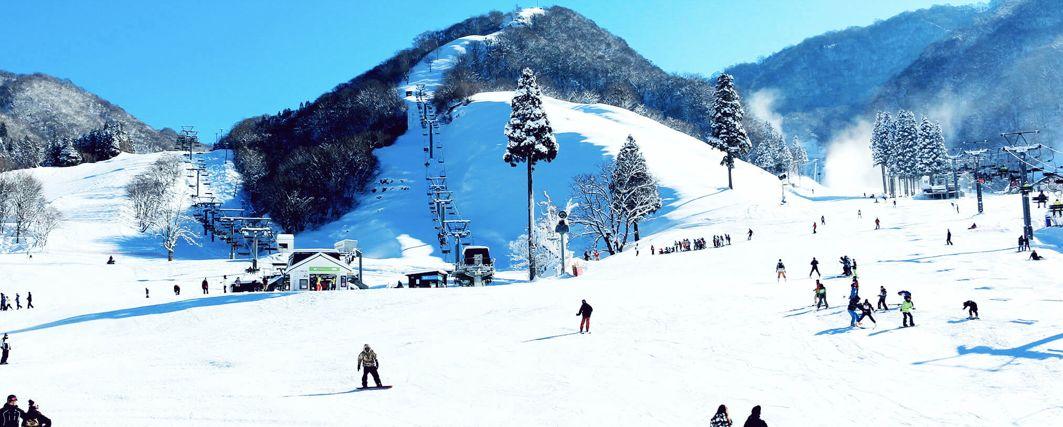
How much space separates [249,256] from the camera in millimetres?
84688

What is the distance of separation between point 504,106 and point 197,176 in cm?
4692

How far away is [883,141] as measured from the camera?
108 meters

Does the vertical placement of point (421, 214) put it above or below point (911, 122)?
below

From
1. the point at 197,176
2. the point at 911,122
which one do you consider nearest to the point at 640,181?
the point at 911,122

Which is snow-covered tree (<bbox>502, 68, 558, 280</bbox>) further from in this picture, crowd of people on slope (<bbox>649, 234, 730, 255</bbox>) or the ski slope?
crowd of people on slope (<bbox>649, 234, 730, 255</bbox>)

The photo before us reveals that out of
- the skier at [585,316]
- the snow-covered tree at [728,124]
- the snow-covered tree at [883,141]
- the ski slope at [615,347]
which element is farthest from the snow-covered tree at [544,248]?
the snow-covered tree at [883,141]

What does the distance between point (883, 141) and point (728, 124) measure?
36.7 metres

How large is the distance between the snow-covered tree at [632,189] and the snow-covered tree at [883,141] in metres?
47.0

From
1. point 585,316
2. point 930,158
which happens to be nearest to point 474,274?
point 585,316

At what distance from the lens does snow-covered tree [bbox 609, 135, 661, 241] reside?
68.1 metres

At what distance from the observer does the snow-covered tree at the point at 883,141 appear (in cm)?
10525

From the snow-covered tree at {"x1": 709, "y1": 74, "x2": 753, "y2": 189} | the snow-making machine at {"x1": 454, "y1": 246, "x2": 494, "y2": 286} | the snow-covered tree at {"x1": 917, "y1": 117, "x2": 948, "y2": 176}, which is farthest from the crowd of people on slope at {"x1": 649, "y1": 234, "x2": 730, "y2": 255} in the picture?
the snow-covered tree at {"x1": 917, "y1": 117, "x2": 948, "y2": 176}

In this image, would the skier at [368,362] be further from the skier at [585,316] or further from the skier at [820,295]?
the skier at [820,295]

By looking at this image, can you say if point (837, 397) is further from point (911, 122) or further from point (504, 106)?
point (504, 106)
